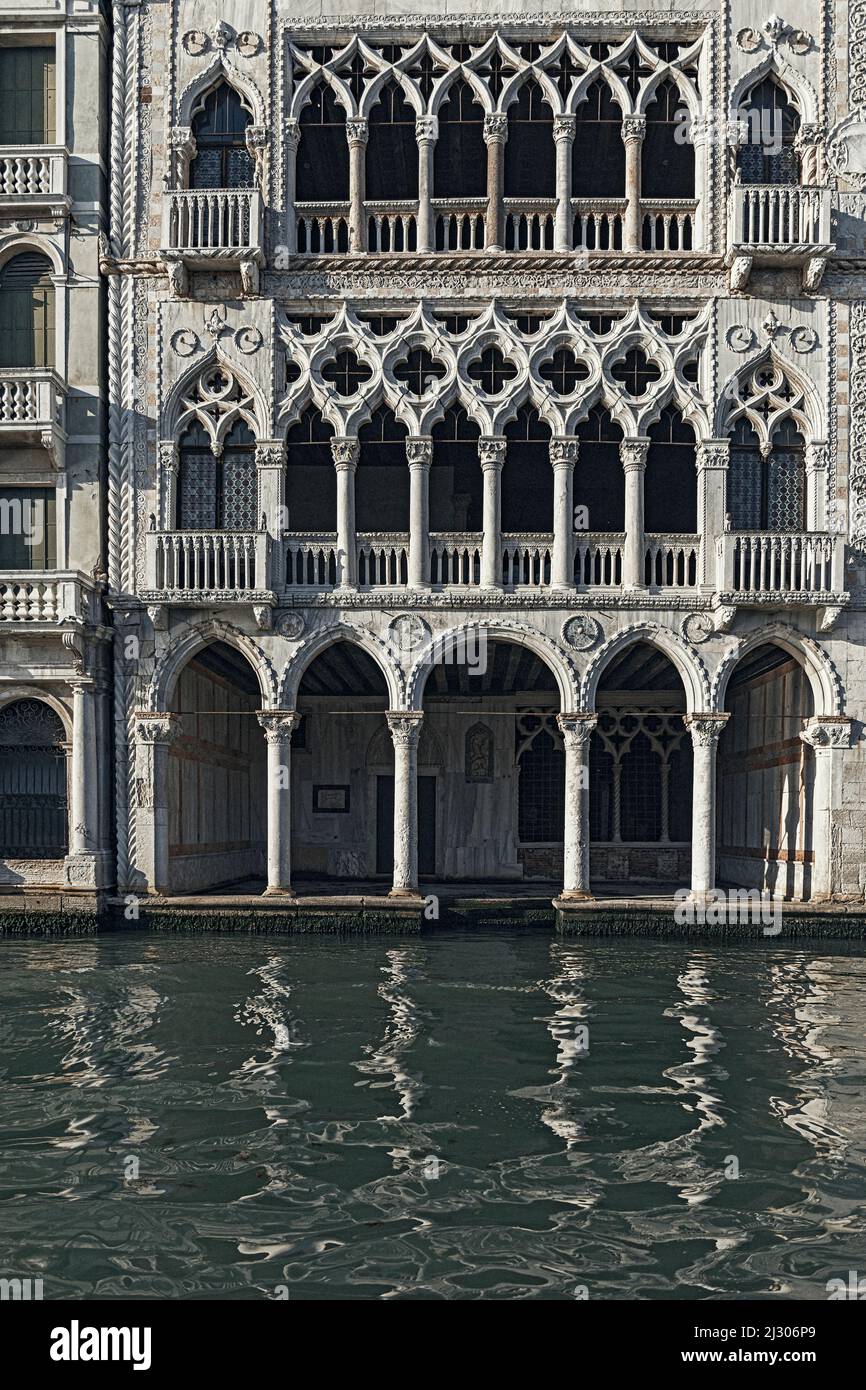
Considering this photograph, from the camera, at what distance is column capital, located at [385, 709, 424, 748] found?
20.1 meters

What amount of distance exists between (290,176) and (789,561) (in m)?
10.5

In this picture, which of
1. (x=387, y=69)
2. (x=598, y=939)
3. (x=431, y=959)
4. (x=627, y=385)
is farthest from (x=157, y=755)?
(x=387, y=69)

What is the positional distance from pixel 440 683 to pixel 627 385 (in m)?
7.41

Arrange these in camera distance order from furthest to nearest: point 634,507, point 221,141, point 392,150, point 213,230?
1. point 392,150
2. point 221,141
3. point 634,507
4. point 213,230

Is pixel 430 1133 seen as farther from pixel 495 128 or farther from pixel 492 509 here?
→ pixel 495 128

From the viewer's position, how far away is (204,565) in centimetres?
1981

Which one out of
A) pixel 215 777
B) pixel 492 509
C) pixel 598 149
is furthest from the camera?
pixel 215 777

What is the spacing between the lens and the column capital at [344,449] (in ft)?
65.8

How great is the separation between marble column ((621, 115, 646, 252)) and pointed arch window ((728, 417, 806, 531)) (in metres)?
3.57

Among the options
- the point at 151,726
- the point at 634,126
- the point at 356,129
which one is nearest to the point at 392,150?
the point at 356,129

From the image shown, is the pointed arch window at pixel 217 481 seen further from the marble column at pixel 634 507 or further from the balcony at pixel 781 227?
the balcony at pixel 781 227

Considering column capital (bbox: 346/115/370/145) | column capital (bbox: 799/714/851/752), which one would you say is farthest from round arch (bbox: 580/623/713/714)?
column capital (bbox: 346/115/370/145)

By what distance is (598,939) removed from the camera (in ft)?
61.9

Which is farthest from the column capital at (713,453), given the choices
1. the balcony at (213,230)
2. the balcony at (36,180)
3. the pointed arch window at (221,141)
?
the balcony at (36,180)
